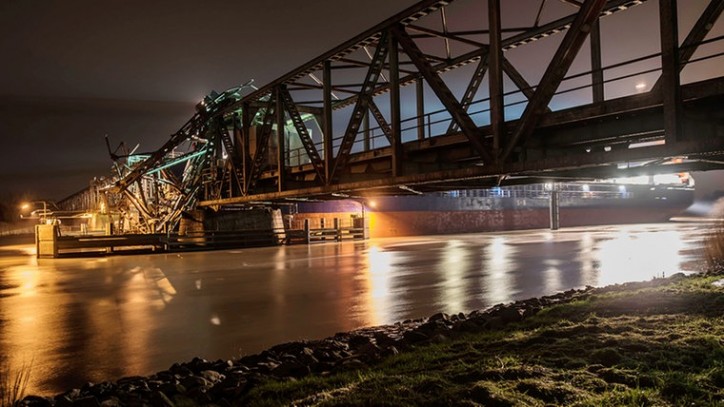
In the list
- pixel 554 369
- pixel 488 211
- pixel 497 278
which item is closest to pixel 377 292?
pixel 497 278

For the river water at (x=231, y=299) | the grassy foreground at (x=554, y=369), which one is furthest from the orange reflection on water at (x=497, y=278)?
the grassy foreground at (x=554, y=369)

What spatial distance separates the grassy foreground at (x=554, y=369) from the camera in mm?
4082

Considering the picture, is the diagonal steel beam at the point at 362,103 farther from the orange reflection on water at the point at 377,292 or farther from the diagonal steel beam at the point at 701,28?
the diagonal steel beam at the point at 701,28

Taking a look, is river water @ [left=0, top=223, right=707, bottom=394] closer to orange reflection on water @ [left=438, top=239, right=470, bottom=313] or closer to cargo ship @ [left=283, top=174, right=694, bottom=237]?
orange reflection on water @ [left=438, top=239, right=470, bottom=313]

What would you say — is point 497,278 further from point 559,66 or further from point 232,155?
point 232,155

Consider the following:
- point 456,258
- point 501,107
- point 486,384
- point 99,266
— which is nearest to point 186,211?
point 99,266

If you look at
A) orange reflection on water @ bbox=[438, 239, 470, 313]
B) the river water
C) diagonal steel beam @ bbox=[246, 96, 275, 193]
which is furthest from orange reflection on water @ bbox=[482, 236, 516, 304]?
diagonal steel beam @ bbox=[246, 96, 275, 193]

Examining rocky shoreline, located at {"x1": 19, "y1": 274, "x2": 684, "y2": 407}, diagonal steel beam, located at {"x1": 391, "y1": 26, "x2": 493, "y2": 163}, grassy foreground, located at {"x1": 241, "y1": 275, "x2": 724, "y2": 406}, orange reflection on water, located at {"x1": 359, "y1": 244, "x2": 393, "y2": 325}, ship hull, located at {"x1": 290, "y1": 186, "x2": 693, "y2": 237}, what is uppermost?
diagonal steel beam, located at {"x1": 391, "y1": 26, "x2": 493, "y2": 163}

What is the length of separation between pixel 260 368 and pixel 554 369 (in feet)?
10.1

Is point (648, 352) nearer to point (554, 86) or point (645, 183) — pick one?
point (554, 86)

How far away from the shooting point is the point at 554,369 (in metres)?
4.75

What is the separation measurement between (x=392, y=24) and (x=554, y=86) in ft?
→ 17.5

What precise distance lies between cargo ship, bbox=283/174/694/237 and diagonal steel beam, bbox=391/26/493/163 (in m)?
21.0

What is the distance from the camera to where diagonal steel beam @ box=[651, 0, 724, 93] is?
338 inches
